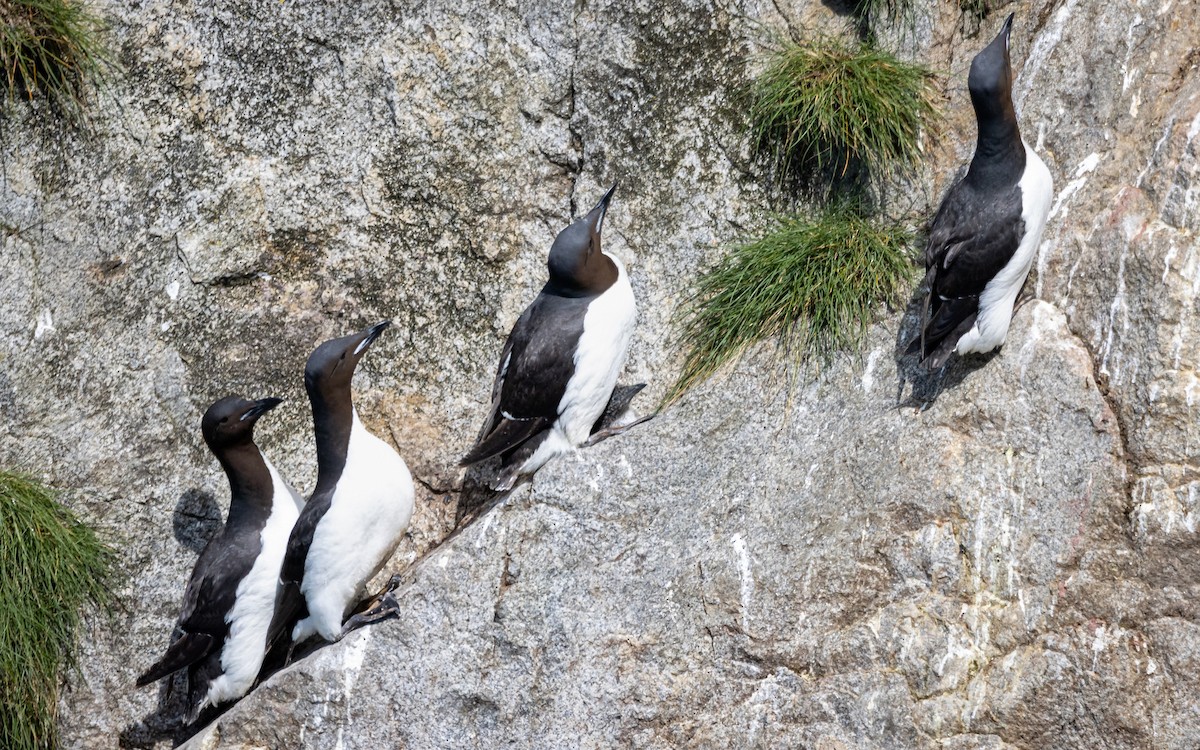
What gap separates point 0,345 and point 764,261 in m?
3.57

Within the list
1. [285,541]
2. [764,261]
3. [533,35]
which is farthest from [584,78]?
[285,541]

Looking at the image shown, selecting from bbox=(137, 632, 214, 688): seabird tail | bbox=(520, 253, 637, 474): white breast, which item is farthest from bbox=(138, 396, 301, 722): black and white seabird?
bbox=(520, 253, 637, 474): white breast

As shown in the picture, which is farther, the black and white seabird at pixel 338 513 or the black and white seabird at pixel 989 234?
the black and white seabird at pixel 338 513

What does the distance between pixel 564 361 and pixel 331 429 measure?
0.99 m

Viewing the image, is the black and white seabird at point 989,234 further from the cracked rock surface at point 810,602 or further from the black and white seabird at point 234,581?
the black and white seabird at point 234,581

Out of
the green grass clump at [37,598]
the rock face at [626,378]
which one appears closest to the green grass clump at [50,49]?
Answer: the rock face at [626,378]

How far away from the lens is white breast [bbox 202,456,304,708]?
484 cm

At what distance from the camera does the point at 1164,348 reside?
4.27 metres

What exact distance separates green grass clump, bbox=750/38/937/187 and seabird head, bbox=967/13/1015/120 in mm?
677

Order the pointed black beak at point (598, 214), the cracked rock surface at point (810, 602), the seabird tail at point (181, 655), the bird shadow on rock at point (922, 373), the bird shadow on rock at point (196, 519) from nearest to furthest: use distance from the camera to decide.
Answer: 1. the cracked rock surface at point (810, 602)
2. the bird shadow on rock at point (922, 373)
3. the seabird tail at point (181, 655)
4. the pointed black beak at point (598, 214)
5. the bird shadow on rock at point (196, 519)

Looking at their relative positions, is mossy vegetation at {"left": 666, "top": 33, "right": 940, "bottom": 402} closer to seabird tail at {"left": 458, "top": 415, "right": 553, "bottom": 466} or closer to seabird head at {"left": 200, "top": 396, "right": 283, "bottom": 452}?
seabird tail at {"left": 458, "top": 415, "right": 553, "bottom": 466}

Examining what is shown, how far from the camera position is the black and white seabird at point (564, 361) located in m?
4.95

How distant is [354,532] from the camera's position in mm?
4691

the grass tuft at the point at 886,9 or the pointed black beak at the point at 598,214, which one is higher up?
the grass tuft at the point at 886,9
